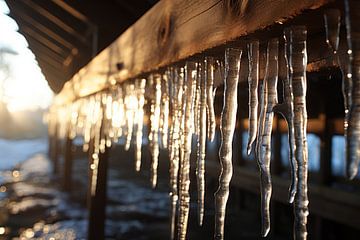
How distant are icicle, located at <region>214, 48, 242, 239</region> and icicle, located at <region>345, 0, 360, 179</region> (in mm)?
629

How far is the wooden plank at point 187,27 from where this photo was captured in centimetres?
113

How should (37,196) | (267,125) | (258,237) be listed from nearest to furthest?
(267,125) → (258,237) → (37,196)

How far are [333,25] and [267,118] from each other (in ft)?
1.44

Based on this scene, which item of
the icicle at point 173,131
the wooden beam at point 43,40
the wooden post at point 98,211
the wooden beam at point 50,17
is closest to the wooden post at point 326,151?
the wooden post at point 98,211

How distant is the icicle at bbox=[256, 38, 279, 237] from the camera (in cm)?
133

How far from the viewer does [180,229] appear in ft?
6.74

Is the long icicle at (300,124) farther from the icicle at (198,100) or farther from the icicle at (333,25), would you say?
the icicle at (198,100)

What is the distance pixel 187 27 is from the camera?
1.64 meters

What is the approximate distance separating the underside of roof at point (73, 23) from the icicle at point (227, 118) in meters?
2.08

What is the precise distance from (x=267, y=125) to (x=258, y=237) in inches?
257

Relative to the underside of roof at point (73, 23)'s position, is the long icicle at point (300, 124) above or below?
below

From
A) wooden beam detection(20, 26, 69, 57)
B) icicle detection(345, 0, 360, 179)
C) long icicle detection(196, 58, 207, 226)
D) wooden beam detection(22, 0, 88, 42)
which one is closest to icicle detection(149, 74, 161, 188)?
long icicle detection(196, 58, 207, 226)

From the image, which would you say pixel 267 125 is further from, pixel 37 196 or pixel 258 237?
pixel 37 196

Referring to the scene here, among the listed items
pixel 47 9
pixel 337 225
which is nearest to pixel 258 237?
pixel 337 225
